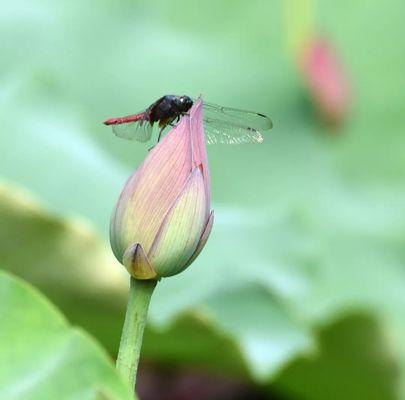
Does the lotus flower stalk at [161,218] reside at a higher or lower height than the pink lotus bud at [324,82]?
lower

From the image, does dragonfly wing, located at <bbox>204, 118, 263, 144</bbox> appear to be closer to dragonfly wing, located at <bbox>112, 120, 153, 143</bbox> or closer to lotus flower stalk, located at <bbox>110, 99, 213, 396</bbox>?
dragonfly wing, located at <bbox>112, 120, 153, 143</bbox>

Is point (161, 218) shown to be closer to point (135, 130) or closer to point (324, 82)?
point (135, 130)

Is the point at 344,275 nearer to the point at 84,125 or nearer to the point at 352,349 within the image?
the point at 352,349

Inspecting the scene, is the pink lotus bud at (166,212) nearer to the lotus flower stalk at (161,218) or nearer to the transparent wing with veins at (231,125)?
the lotus flower stalk at (161,218)

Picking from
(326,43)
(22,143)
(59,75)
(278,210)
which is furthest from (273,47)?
(22,143)

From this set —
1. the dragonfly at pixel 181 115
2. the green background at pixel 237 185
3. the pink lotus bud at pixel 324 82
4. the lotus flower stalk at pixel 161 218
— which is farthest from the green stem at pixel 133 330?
the pink lotus bud at pixel 324 82
